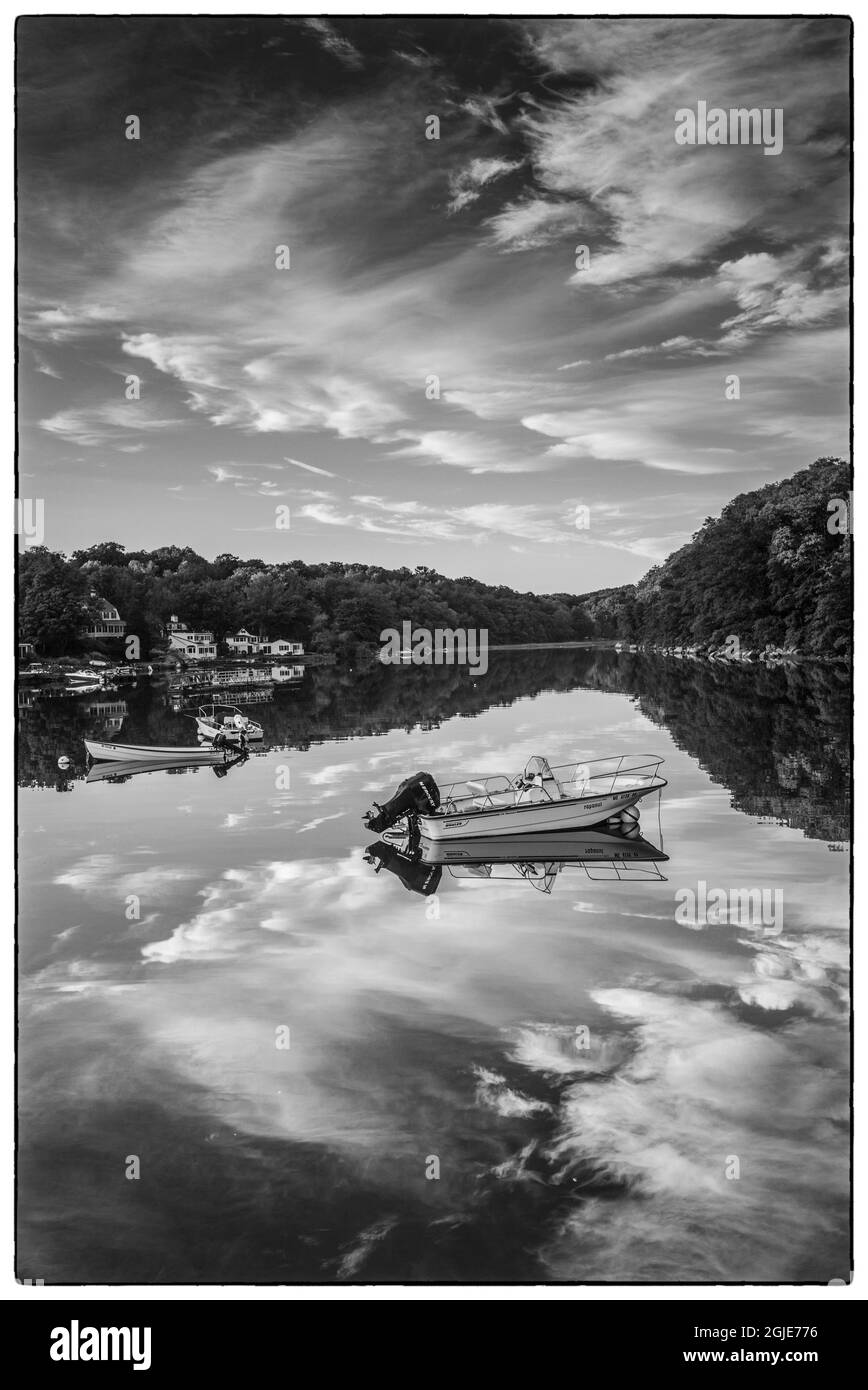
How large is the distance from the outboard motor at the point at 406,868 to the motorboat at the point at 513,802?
23 cm

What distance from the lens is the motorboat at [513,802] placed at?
27.4ft

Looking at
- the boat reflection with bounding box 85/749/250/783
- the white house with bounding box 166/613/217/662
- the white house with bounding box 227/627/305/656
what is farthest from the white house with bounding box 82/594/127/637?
the boat reflection with bounding box 85/749/250/783

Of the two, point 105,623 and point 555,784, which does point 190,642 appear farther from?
point 555,784

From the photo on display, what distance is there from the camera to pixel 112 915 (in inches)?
260

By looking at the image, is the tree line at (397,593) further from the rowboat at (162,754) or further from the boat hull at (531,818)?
the rowboat at (162,754)

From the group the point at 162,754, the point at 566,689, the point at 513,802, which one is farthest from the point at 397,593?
the point at 566,689

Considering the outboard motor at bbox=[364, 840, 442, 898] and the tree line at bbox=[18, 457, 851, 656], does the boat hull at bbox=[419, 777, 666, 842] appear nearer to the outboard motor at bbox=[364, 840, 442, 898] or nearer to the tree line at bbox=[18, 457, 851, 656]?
the outboard motor at bbox=[364, 840, 442, 898]

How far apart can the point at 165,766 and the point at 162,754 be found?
13 cm

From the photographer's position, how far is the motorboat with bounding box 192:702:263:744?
406 inches

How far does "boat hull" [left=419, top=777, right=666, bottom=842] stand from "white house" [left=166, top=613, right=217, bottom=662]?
2470mm
